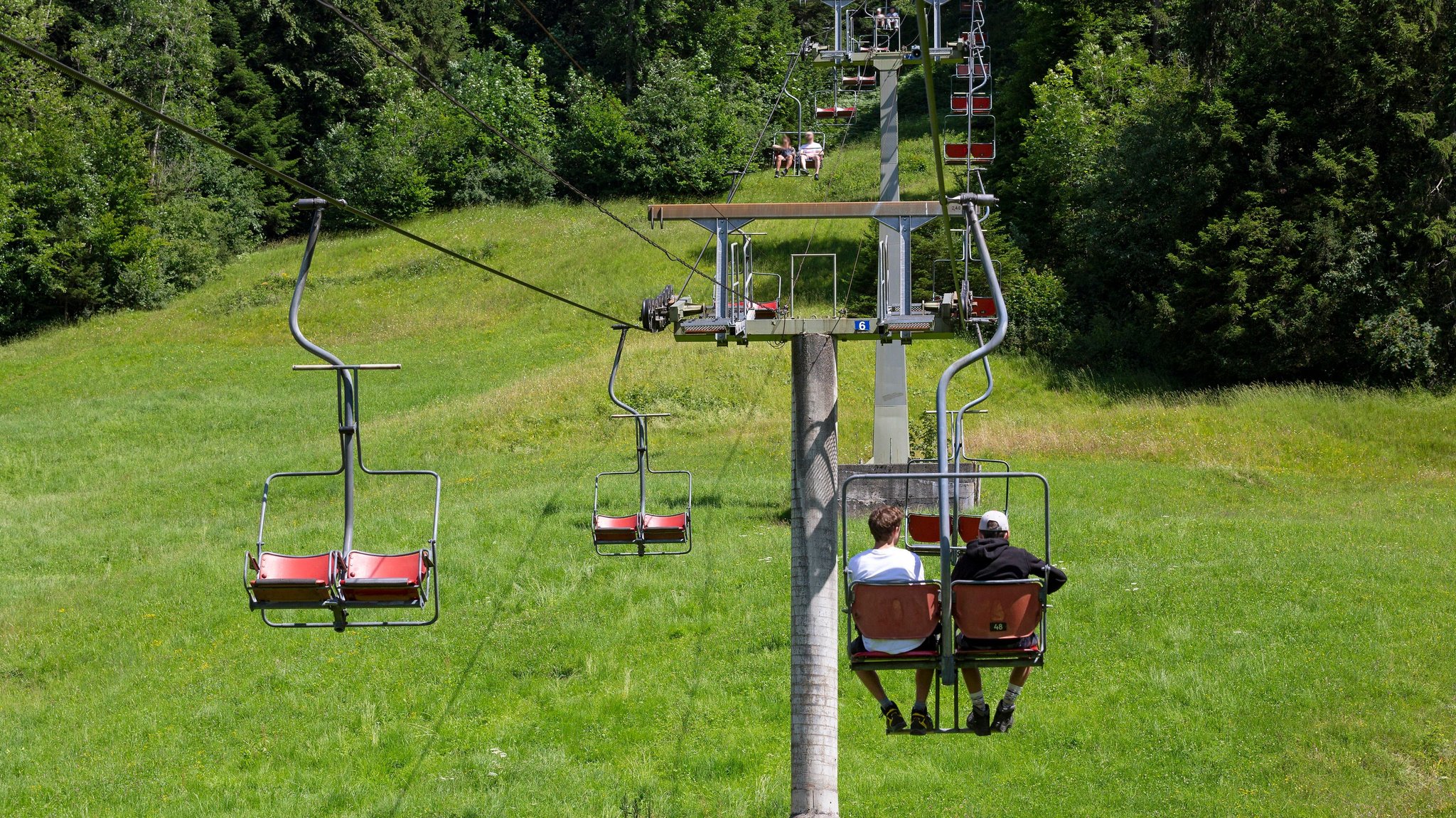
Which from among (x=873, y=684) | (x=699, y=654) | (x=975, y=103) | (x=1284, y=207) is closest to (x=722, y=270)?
(x=873, y=684)

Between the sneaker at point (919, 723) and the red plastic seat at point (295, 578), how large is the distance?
3.92m

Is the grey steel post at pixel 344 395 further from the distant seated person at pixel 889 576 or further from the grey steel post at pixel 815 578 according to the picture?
the grey steel post at pixel 815 578


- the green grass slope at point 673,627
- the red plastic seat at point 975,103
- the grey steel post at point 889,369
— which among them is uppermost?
the red plastic seat at point 975,103

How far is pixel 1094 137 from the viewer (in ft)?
150

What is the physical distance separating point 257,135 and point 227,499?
41.1 m

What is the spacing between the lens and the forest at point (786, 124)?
115ft

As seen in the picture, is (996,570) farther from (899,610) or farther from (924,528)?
(924,528)

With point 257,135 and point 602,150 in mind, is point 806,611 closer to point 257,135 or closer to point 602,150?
point 602,150

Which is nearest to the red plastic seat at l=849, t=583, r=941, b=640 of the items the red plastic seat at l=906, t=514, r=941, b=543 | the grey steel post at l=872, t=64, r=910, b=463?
the red plastic seat at l=906, t=514, r=941, b=543

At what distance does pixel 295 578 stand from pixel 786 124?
6408 centimetres

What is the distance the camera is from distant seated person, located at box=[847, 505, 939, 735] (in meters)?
7.94

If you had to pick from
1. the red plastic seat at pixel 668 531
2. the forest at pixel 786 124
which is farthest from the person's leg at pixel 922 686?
the forest at pixel 786 124

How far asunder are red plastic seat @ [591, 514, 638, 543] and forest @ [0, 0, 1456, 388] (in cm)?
1501

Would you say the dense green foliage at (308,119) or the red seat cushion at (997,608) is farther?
the dense green foliage at (308,119)
